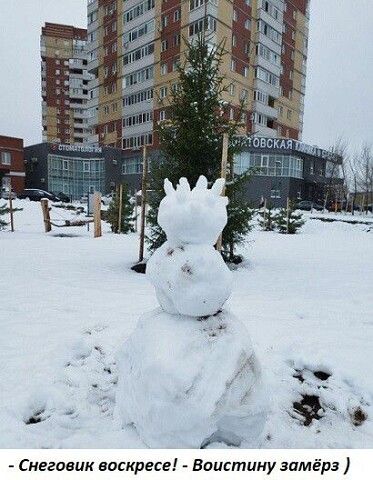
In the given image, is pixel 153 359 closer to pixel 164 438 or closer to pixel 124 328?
pixel 164 438

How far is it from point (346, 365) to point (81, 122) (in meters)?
81.3

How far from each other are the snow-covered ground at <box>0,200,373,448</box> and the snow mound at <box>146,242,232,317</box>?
1141mm

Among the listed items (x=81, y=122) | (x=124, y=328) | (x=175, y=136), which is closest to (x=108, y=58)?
(x=81, y=122)

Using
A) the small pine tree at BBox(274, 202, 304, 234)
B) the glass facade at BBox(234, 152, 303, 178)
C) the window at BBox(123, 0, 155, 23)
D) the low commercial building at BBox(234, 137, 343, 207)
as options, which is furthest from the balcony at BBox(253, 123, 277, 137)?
the small pine tree at BBox(274, 202, 304, 234)

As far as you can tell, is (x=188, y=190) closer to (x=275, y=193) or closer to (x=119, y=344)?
(x=119, y=344)

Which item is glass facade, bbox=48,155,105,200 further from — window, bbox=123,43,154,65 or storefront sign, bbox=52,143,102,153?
window, bbox=123,43,154,65

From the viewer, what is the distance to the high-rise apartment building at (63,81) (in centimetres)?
7100

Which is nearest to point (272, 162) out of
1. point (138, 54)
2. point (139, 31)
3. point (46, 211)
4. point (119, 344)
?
point (138, 54)

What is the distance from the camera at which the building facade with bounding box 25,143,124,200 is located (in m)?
44.8

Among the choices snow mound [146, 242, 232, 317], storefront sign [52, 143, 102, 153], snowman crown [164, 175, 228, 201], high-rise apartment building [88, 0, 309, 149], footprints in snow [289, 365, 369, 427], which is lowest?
footprints in snow [289, 365, 369, 427]

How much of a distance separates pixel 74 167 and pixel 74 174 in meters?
0.94

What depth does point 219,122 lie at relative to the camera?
26.9 feet

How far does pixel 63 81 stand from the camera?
73.1 meters

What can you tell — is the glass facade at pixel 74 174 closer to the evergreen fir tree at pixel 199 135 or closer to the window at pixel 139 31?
the window at pixel 139 31
